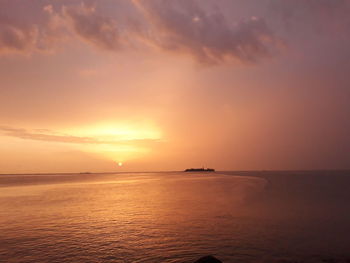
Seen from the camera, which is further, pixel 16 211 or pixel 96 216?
pixel 16 211

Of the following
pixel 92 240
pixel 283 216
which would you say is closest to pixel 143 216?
pixel 92 240

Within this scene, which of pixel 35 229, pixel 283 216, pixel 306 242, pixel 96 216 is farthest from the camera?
pixel 96 216

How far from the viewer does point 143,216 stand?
1447 inches

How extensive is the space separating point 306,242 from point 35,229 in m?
27.2

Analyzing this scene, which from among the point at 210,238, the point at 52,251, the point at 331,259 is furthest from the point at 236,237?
the point at 52,251

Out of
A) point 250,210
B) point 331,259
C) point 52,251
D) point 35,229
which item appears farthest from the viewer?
point 250,210

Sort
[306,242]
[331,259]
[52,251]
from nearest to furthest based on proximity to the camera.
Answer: [331,259] → [52,251] → [306,242]

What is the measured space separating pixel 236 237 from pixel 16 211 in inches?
1364

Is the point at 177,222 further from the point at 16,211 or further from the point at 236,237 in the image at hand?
the point at 16,211

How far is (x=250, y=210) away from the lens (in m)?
39.6

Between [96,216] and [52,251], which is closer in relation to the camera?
[52,251]

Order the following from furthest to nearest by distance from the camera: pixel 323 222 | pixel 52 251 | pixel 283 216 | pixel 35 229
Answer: pixel 283 216, pixel 323 222, pixel 35 229, pixel 52 251

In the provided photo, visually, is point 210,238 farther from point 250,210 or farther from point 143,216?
point 250,210

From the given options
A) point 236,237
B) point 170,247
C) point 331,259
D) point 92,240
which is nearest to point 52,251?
point 92,240
